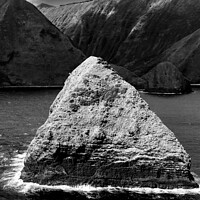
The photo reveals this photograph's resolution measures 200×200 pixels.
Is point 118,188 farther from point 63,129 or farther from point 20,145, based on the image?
point 20,145

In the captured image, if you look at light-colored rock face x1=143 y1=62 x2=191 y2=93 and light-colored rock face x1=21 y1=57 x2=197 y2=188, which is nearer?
light-colored rock face x1=21 y1=57 x2=197 y2=188

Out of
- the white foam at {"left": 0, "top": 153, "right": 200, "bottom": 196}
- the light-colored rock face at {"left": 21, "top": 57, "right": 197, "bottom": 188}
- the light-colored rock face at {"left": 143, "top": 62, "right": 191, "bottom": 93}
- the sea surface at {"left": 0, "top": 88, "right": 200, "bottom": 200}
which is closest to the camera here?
the sea surface at {"left": 0, "top": 88, "right": 200, "bottom": 200}

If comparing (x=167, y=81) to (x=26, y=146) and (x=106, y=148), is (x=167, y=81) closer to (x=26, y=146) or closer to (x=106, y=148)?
(x=26, y=146)

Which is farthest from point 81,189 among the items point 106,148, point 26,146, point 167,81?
point 167,81

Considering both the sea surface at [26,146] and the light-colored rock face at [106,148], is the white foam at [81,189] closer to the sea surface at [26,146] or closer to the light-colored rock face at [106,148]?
the sea surface at [26,146]

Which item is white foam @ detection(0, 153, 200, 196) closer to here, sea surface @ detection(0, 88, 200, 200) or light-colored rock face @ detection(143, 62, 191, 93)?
sea surface @ detection(0, 88, 200, 200)

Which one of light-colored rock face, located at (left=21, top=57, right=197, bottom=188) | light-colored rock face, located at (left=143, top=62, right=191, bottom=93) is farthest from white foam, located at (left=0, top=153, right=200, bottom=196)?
light-colored rock face, located at (left=143, top=62, right=191, bottom=93)

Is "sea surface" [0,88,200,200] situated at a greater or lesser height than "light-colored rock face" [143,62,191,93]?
lesser
